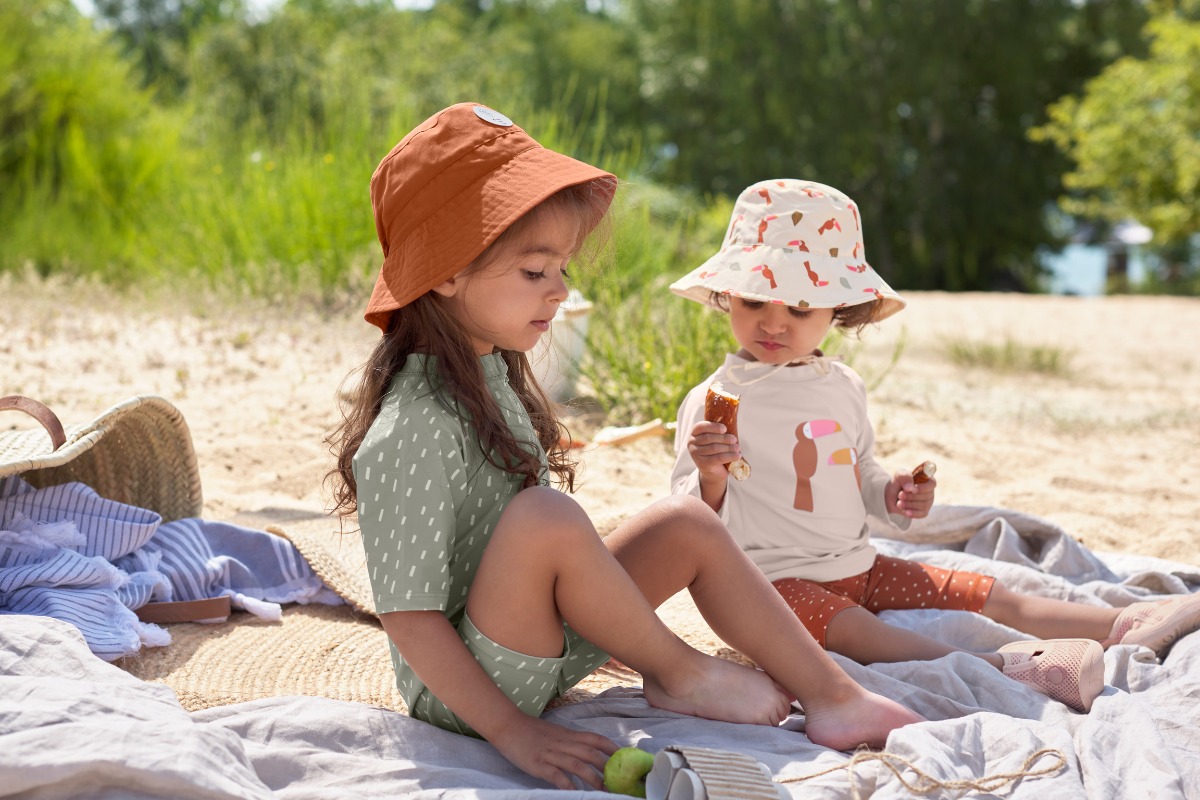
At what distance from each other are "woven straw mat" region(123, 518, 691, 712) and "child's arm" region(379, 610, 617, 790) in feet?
1.28

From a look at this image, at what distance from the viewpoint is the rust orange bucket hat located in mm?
1622

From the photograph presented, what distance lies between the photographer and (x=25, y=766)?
4.44ft

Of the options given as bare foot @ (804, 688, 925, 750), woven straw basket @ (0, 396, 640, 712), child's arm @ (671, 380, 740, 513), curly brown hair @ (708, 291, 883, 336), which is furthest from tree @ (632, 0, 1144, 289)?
bare foot @ (804, 688, 925, 750)

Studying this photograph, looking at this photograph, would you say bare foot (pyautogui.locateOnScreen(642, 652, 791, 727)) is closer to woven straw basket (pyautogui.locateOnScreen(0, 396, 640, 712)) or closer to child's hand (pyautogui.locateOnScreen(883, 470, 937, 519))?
woven straw basket (pyautogui.locateOnScreen(0, 396, 640, 712))

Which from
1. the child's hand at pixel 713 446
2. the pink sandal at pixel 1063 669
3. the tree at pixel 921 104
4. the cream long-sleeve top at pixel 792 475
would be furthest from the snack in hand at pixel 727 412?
the tree at pixel 921 104

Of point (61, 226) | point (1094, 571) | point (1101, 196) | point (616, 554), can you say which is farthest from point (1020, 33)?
point (616, 554)

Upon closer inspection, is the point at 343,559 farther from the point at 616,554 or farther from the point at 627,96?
the point at 627,96

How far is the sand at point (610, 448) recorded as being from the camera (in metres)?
3.40

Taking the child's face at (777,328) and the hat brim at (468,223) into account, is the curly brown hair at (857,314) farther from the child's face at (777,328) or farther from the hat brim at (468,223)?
the hat brim at (468,223)

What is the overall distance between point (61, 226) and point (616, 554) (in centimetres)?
759

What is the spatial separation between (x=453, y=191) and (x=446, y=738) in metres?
0.98

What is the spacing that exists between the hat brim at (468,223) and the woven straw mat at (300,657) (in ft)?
2.95

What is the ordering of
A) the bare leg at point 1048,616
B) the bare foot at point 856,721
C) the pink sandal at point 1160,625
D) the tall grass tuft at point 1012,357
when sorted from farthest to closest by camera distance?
the tall grass tuft at point 1012,357 < the bare leg at point 1048,616 < the pink sandal at point 1160,625 < the bare foot at point 856,721

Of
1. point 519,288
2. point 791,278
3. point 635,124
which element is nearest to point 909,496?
point 791,278
